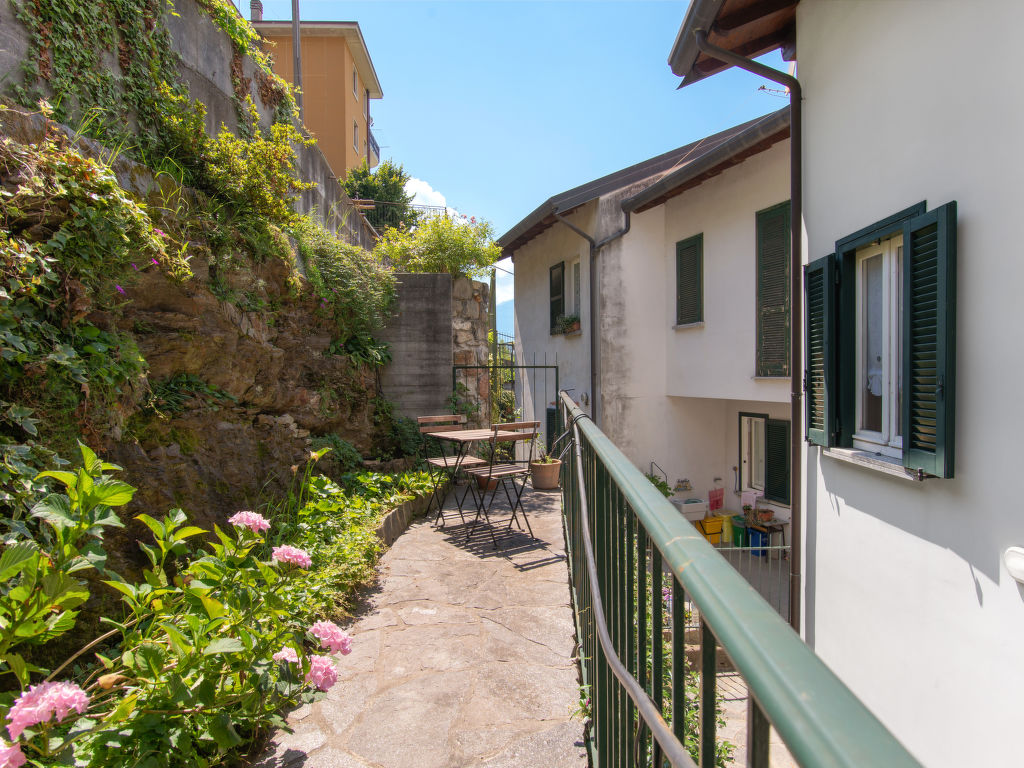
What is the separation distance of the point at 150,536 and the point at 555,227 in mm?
9211

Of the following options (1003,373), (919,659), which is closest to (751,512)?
(919,659)

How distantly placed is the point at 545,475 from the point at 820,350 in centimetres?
397

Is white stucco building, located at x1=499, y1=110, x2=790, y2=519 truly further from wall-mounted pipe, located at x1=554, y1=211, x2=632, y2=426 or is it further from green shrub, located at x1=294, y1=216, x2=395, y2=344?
green shrub, located at x1=294, y1=216, x2=395, y2=344

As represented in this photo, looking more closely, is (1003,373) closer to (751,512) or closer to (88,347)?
(88,347)

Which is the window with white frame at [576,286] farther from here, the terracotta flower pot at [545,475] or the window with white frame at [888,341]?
the window with white frame at [888,341]

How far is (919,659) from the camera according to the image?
310cm

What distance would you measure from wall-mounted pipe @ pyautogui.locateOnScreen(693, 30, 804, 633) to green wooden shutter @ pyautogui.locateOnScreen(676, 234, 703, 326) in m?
3.31

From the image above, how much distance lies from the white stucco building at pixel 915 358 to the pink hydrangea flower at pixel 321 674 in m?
2.78

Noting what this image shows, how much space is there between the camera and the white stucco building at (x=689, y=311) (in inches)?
278

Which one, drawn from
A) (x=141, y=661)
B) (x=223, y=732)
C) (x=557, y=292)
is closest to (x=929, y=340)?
(x=223, y=732)

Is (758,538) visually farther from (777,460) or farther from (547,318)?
(547,318)

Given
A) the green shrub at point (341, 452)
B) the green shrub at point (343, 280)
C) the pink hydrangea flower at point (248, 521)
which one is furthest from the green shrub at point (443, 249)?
the pink hydrangea flower at point (248, 521)

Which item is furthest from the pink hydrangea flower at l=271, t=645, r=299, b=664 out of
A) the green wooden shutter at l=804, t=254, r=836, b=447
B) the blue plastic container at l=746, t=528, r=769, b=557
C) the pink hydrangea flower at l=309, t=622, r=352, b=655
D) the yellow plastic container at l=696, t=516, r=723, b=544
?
the yellow plastic container at l=696, t=516, r=723, b=544

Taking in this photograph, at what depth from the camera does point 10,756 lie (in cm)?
127
